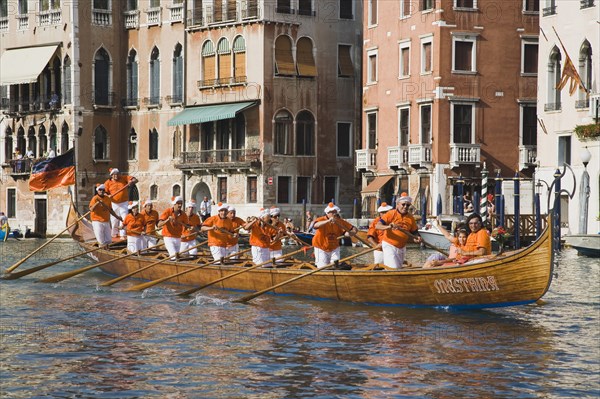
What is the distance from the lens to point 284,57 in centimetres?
5494

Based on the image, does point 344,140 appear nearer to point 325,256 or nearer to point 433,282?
point 325,256

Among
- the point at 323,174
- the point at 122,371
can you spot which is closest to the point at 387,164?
the point at 323,174

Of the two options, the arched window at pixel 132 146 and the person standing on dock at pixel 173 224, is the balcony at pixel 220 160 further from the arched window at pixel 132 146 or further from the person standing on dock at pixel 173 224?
the person standing on dock at pixel 173 224

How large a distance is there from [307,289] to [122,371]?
8.81 m

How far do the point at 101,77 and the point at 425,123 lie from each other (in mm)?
17590

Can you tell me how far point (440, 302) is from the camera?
22.9 m

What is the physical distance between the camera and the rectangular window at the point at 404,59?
166 feet

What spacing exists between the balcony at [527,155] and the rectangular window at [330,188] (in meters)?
10.2

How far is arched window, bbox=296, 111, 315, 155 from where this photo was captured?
55.5 meters

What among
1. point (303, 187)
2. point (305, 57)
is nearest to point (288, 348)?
point (303, 187)

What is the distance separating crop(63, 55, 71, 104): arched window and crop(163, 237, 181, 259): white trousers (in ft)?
99.0

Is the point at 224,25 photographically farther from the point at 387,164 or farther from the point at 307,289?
the point at 307,289

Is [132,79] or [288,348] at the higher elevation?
[132,79]

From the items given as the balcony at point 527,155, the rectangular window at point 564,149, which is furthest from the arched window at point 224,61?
the rectangular window at point 564,149
